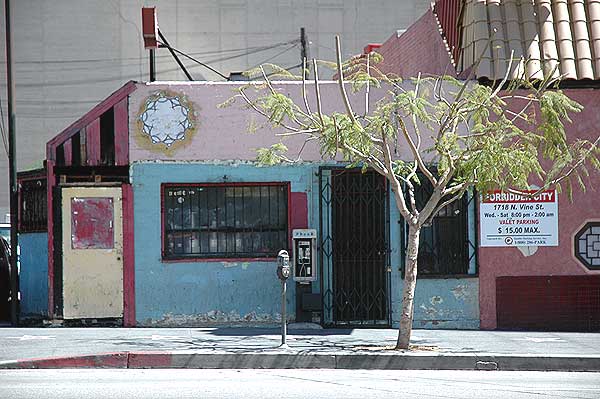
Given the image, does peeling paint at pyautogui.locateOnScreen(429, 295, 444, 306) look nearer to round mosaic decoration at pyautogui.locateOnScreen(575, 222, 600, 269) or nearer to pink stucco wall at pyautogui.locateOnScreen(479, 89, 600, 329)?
pink stucco wall at pyautogui.locateOnScreen(479, 89, 600, 329)

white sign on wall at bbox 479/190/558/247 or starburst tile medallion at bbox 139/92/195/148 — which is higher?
starburst tile medallion at bbox 139/92/195/148

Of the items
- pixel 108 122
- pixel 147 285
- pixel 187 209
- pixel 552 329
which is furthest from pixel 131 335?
pixel 552 329

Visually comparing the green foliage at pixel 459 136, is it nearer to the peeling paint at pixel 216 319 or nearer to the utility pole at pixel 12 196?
the peeling paint at pixel 216 319

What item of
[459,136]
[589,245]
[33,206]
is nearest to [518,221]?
[589,245]

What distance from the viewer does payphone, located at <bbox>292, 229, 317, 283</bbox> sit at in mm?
15391

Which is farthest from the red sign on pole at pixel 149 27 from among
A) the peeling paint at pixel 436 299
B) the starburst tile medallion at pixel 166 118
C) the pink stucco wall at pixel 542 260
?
the pink stucco wall at pixel 542 260

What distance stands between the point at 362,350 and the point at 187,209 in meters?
4.38

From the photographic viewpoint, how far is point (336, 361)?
12.8 meters

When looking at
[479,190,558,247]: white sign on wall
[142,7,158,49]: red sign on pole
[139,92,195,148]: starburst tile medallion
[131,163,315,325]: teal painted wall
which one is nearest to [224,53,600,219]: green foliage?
[479,190,558,247]: white sign on wall

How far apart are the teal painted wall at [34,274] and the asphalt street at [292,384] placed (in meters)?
4.66

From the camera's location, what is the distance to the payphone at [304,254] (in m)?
15.4

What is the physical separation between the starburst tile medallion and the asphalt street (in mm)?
4879

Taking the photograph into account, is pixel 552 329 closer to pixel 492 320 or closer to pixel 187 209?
pixel 492 320

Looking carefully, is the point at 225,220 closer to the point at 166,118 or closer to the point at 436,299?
the point at 166,118
